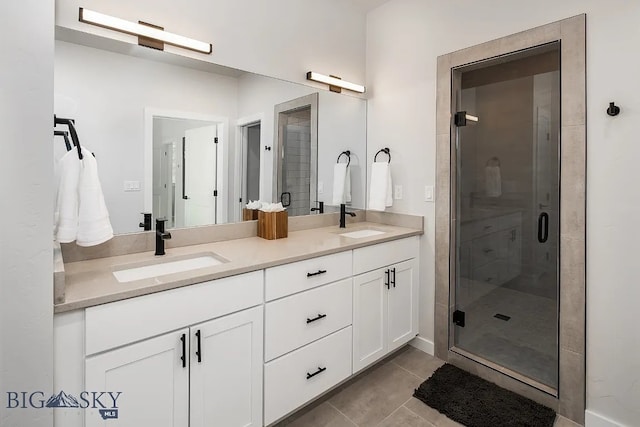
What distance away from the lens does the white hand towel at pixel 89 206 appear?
139cm

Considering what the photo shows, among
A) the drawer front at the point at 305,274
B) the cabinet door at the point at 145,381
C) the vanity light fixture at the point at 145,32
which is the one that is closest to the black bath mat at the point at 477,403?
the drawer front at the point at 305,274

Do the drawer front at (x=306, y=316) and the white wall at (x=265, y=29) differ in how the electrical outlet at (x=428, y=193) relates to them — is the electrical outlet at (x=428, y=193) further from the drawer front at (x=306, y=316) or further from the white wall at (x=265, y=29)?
the white wall at (x=265, y=29)

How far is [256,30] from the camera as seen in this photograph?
2.19 meters

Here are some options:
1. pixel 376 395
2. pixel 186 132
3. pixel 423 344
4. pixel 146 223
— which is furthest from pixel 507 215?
pixel 146 223

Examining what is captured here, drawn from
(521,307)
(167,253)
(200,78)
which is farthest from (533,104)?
(167,253)

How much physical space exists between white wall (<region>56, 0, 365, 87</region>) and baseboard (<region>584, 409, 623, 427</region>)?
2.64m

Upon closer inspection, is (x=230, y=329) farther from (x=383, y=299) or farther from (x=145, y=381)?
(x=383, y=299)

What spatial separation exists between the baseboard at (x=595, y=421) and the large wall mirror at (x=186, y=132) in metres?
2.03

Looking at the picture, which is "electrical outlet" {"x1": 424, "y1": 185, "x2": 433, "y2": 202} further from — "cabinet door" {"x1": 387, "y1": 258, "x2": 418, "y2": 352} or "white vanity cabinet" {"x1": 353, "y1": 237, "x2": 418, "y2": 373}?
"cabinet door" {"x1": 387, "y1": 258, "x2": 418, "y2": 352}

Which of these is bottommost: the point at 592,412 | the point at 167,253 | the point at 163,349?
the point at 592,412

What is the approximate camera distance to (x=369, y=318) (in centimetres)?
215

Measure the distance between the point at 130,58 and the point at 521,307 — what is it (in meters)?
2.85

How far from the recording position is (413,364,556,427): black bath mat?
1.82 meters

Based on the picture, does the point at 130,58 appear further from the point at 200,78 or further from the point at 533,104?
the point at 533,104
